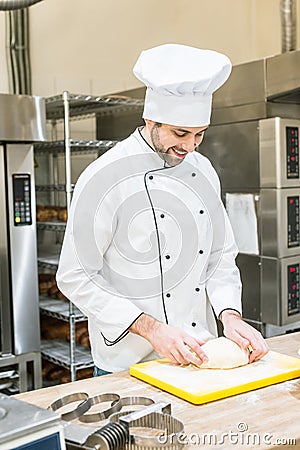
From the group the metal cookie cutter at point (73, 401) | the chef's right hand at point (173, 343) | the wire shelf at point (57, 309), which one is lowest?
the wire shelf at point (57, 309)

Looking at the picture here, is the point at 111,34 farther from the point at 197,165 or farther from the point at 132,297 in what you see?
the point at 132,297

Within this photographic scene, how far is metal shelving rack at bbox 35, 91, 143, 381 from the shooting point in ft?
8.63

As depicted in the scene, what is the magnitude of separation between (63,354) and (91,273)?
1397mm

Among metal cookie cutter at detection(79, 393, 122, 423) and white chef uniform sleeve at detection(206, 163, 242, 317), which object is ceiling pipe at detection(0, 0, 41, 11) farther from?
metal cookie cutter at detection(79, 393, 122, 423)

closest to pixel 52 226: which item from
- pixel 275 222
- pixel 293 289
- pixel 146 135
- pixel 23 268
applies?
pixel 23 268

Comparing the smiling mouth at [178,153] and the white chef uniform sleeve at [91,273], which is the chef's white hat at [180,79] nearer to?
the smiling mouth at [178,153]

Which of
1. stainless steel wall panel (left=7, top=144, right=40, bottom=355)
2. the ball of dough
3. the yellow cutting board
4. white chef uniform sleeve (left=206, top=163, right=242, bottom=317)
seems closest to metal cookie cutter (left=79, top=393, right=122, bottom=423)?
the yellow cutting board

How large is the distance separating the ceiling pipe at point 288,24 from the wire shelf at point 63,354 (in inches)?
80.2

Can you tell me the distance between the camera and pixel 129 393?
1314mm

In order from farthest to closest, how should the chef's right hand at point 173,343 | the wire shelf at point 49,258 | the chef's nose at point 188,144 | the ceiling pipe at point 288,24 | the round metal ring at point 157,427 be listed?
the ceiling pipe at point 288,24
the wire shelf at point 49,258
the chef's nose at point 188,144
the chef's right hand at point 173,343
the round metal ring at point 157,427

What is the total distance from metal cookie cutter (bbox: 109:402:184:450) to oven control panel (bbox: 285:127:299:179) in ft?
5.69

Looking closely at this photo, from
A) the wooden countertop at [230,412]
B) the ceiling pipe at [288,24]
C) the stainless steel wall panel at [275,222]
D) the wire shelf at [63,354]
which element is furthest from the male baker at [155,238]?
the ceiling pipe at [288,24]

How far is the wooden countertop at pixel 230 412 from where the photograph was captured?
3.45 ft

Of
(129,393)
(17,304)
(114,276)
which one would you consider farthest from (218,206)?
(17,304)
